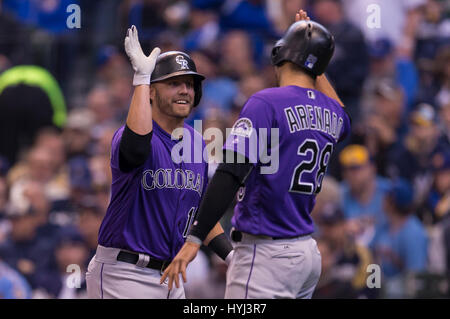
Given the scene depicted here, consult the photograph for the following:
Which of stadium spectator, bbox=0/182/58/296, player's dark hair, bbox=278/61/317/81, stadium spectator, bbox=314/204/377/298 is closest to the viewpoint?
player's dark hair, bbox=278/61/317/81

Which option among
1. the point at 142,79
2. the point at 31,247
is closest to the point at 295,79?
the point at 142,79

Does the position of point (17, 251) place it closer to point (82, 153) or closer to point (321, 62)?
point (82, 153)

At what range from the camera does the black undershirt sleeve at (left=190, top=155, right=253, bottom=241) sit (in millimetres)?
3844

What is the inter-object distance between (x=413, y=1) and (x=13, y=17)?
458 centimetres

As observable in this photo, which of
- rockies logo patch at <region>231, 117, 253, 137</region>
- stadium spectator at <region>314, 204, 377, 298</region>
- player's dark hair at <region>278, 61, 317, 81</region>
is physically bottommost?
stadium spectator at <region>314, 204, 377, 298</region>

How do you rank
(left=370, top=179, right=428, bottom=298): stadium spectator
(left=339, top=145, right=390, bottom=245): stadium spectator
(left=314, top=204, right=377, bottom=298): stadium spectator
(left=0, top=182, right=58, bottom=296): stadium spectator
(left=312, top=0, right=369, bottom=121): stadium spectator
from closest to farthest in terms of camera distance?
(left=314, top=204, right=377, bottom=298): stadium spectator < (left=370, top=179, right=428, bottom=298): stadium spectator < (left=339, top=145, right=390, bottom=245): stadium spectator < (left=0, top=182, right=58, bottom=296): stadium spectator < (left=312, top=0, right=369, bottom=121): stadium spectator

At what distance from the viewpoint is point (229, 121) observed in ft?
23.7

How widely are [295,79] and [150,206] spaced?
1.01m

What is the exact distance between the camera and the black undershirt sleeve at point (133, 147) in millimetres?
3834

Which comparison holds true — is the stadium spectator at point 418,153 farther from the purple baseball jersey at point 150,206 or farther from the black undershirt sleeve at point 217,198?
the black undershirt sleeve at point 217,198

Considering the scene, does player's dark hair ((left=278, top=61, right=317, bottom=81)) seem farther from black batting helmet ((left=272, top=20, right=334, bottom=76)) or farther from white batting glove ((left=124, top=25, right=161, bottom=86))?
white batting glove ((left=124, top=25, right=161, bottom=86))

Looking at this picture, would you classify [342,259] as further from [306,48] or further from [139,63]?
[139,63]

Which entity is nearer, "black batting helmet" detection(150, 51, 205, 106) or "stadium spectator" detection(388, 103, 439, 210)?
"black batting helmet" detection(150, 51, 205, 106)

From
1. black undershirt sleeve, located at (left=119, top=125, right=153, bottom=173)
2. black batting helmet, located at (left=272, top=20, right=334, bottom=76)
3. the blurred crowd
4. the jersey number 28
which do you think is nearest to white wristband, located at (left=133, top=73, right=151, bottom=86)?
black undershirt sleeve, located at (left=119, top=125, right=153, bottom=173)
